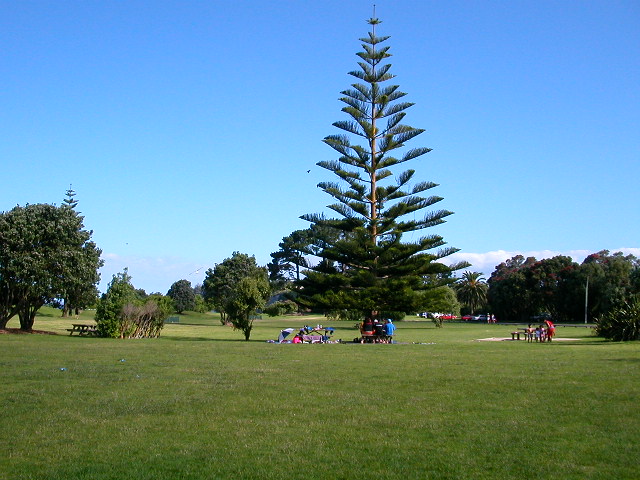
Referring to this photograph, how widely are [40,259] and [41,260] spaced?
0.09 meters

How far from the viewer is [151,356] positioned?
17484 mm

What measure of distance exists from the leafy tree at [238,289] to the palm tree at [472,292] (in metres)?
31.1

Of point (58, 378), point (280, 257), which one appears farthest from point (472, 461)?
point (280, 257)

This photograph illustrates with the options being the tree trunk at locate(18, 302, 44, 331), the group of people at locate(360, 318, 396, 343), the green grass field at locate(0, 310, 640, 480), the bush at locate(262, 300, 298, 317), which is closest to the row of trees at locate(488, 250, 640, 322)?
the bush at locate(262, 300, 298, 317)

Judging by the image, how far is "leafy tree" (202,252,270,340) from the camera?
2822cm

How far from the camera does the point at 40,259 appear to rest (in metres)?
31.7

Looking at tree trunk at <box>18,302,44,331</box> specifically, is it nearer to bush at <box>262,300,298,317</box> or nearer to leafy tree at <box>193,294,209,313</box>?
bush at <box>262,300,298,317</box>

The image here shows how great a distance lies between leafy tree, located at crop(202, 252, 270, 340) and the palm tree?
1225 inches

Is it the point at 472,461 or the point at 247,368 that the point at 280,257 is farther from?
the point at 472,461

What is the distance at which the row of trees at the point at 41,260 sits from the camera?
3127cm

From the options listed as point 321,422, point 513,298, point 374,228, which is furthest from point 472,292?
point 321,422

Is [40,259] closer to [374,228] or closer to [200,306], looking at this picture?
[374,228]

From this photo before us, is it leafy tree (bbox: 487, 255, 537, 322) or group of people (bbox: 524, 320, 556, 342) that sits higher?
leafy tree (bbox: 487, 255, 537, 322)

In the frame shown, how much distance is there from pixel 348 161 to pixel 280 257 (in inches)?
1983
